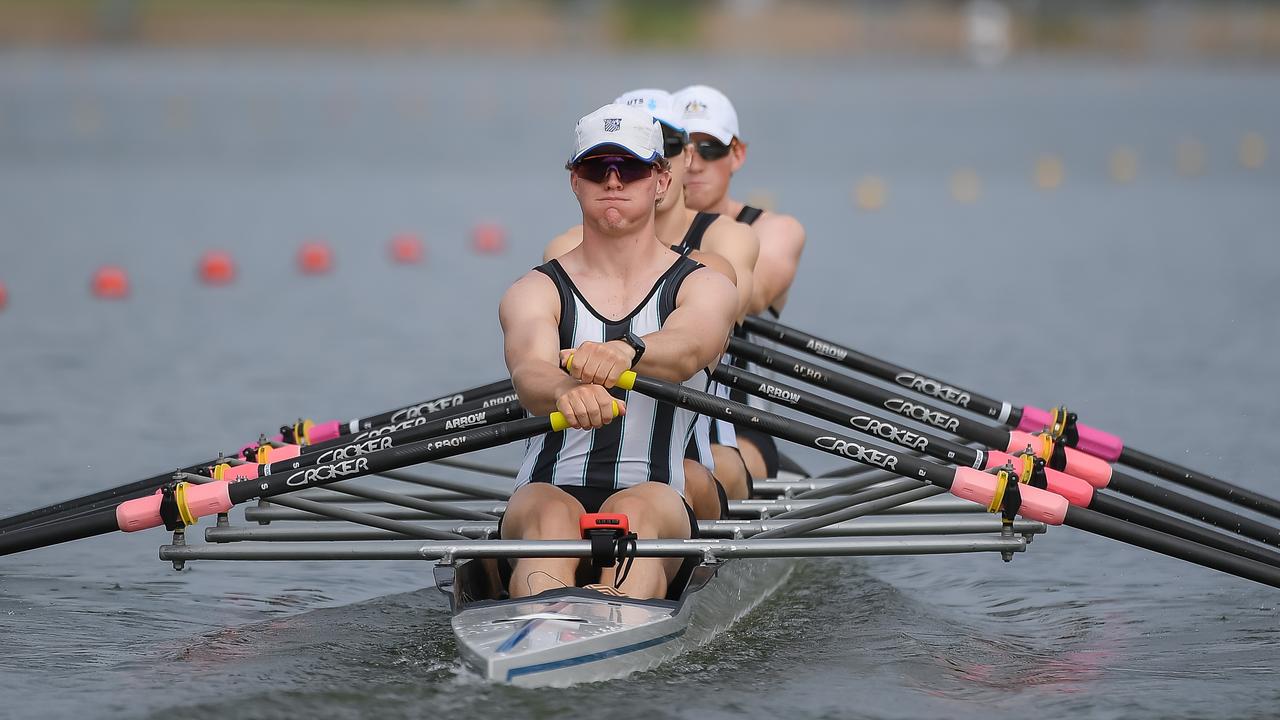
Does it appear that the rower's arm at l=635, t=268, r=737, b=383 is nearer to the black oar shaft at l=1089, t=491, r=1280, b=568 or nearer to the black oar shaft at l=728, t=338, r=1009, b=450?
the black oar shaft at l=728, t=338, r=1009, b=450

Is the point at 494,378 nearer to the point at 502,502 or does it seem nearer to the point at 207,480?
the point at 502,502

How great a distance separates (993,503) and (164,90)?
40.5m

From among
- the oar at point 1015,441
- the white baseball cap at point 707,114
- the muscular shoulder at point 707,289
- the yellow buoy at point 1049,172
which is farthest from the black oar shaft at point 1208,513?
the yellow buoy at point 1049,172

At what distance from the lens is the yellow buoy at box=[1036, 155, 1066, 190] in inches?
1164

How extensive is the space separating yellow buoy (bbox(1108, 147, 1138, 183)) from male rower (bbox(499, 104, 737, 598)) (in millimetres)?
25018

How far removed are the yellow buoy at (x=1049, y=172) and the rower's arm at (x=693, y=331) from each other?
2363cm

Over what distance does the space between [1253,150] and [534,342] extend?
30.1 metres

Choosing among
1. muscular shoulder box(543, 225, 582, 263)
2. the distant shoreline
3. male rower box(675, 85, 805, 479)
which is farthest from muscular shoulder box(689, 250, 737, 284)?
the distant shoreline

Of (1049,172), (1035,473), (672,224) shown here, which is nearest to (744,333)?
(672,224)

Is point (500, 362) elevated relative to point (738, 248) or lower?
elevated

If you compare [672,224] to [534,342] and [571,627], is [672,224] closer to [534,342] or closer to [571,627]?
[534,342]

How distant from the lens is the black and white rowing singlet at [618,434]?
6301 millimetres

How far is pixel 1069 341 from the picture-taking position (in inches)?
577

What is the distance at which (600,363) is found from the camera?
588 cm
